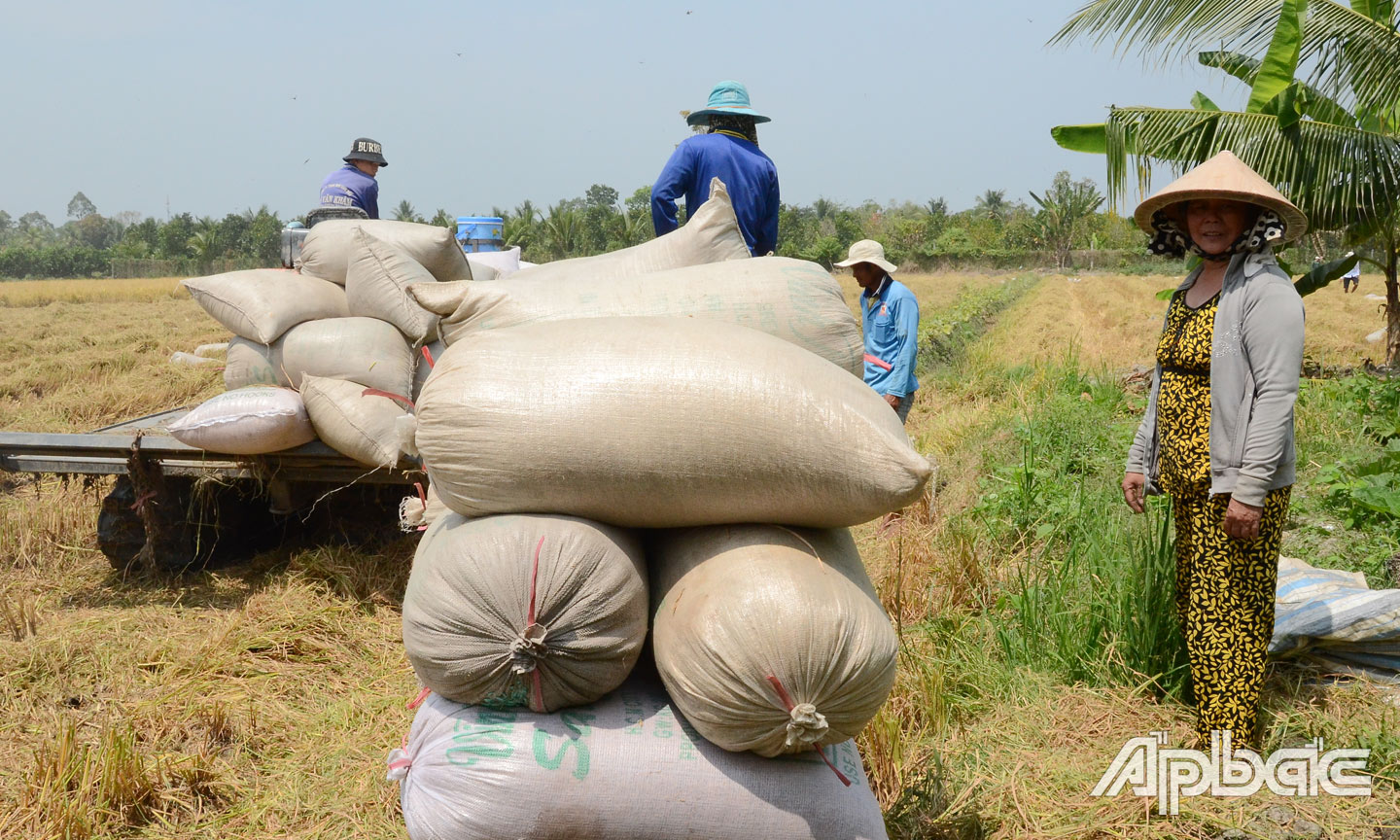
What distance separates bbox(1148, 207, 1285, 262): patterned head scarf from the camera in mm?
2639

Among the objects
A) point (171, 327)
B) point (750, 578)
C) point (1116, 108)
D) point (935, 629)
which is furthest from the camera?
point (171, 327)

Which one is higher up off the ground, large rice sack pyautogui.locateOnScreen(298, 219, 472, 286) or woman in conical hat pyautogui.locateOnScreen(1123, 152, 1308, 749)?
large rice sack pyautogui.locateOnScreen(298, 219, 472, 286)

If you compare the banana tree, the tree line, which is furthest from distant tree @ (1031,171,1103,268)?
the banana tree

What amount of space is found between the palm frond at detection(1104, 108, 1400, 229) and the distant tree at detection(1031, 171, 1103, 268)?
42.2 metres

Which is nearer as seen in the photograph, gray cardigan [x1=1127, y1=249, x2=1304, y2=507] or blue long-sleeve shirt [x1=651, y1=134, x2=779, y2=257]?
gray cardigan [x1=1127, y1=249, x2=1304, y2=507]

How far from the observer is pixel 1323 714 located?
2893 millimetres

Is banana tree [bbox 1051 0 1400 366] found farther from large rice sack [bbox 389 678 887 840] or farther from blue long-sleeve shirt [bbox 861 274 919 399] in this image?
large rice sack [bbox 389 678 887 840]

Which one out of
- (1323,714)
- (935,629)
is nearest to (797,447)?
(935,629)

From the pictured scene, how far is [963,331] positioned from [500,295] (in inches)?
564

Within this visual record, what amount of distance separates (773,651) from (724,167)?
270 cm

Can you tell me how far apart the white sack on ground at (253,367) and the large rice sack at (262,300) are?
6 cm

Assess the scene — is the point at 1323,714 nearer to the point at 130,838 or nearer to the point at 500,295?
the point at 500,295

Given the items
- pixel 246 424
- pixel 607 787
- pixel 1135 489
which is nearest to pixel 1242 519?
pixel 1135 489

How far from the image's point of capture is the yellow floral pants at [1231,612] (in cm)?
266
